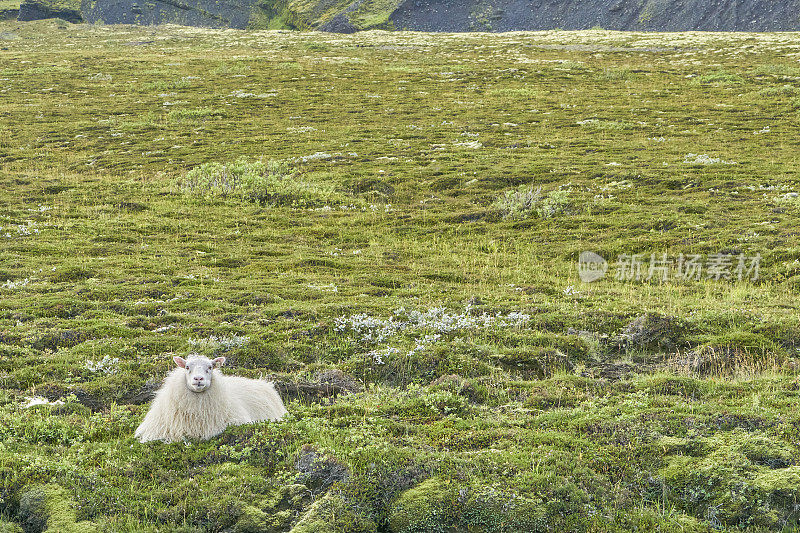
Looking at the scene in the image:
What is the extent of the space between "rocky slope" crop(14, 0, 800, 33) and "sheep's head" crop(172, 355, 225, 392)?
519ft

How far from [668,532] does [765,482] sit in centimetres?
161

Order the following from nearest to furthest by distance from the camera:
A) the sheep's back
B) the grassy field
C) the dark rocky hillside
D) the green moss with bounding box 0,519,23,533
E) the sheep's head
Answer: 1. the green moss with bounding box 0,519,23,533
2. the grassy field
3. the sheep's head
4. the sheep's back
5. the dark rocky hillside

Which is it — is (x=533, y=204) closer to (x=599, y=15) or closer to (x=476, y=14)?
(x=599, y=15)

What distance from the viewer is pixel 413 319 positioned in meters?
15.6

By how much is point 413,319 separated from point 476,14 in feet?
561

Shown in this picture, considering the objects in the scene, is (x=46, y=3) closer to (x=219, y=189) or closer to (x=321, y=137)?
(x=321, y=137)

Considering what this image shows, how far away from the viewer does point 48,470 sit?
8359 millimetres

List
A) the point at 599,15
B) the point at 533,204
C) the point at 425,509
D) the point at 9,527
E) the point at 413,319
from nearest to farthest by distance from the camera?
the point at 9,527
the point at 425,509
the point at 413,319
the point at 533,204
the point at 599,15

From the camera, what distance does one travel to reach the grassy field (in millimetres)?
8016

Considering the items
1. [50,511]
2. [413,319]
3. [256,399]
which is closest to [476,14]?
[413,319]

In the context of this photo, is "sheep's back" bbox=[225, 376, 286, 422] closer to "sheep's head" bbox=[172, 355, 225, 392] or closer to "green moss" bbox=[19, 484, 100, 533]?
"sheep's head" bbox=[172, 355, 225, 392]

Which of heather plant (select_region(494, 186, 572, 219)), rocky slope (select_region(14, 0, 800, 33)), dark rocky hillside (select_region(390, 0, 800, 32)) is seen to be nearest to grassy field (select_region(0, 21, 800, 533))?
heather plant (select_region(494, 186, 572, 219))


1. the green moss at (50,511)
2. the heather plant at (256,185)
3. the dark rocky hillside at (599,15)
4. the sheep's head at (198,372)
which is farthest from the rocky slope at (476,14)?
the green moss at (50,511)

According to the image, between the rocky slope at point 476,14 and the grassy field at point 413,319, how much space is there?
4225 inches
